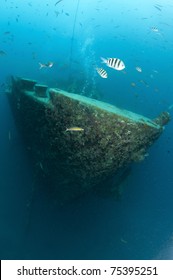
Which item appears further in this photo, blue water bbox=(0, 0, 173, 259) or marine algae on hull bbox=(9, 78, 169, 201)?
blue water bbox=(0, 0, 173, 259)

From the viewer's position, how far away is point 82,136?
6.14 meters

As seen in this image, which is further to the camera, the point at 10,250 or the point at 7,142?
the point at 7,142

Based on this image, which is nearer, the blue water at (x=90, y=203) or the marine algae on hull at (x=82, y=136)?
the marine algae on hull at (x=82, y=136)

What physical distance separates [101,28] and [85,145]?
2992cm

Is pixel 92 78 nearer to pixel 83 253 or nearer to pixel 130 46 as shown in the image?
pixel 83 253

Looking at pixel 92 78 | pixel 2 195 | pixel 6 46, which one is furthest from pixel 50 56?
pixel 2 195

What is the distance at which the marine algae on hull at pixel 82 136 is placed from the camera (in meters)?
6.00

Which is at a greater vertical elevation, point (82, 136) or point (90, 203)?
point (82, 136)

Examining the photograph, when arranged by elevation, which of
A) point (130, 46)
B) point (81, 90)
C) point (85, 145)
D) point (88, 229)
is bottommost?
point (88, 229)

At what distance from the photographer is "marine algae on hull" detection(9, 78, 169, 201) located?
600cm

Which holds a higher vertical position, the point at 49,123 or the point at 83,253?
the point at 49,123

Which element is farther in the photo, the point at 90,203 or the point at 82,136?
the point at 90,203

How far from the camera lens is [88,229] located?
33.5 ft

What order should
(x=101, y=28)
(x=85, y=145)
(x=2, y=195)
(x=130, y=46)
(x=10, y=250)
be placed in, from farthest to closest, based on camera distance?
(x=101, y=28)
(x=130, y=46)
(x=2, y=195)
(x=10, y=250)
(x=85, y=145)
